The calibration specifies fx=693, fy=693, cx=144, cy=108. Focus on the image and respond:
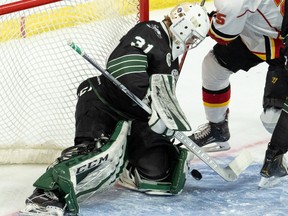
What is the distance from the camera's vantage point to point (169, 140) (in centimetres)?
249

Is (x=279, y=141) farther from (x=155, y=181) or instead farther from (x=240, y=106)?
(x=240, y=106)

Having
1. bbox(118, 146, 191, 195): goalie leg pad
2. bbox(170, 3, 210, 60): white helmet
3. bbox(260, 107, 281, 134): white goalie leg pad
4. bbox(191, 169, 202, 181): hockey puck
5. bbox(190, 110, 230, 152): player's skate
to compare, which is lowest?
bbox(190, 110, 230, 152): player's skate

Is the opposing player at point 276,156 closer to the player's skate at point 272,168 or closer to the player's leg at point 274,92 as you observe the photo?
the player's skate at point 272,168

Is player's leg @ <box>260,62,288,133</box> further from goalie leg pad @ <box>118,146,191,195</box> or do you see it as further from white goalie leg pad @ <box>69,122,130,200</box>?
white goalie leg pad @ <box>69,122,130,200</box>

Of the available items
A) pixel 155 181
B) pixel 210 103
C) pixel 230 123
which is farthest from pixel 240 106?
pixel 155 181

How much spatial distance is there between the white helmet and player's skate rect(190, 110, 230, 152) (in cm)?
62

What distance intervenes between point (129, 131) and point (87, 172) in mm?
266

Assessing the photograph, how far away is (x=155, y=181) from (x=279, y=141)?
0.45 meters

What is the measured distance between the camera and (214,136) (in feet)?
9.56

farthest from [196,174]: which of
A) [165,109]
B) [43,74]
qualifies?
[43,74]

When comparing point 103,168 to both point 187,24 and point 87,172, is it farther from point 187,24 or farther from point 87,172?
point 187,24

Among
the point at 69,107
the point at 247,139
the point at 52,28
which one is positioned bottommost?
the point at 247,139

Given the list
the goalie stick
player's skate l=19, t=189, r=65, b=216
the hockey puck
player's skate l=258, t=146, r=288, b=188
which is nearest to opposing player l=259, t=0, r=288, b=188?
player's skate l=258, t=146, r=288, b=188

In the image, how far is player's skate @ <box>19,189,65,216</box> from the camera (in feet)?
7.07
